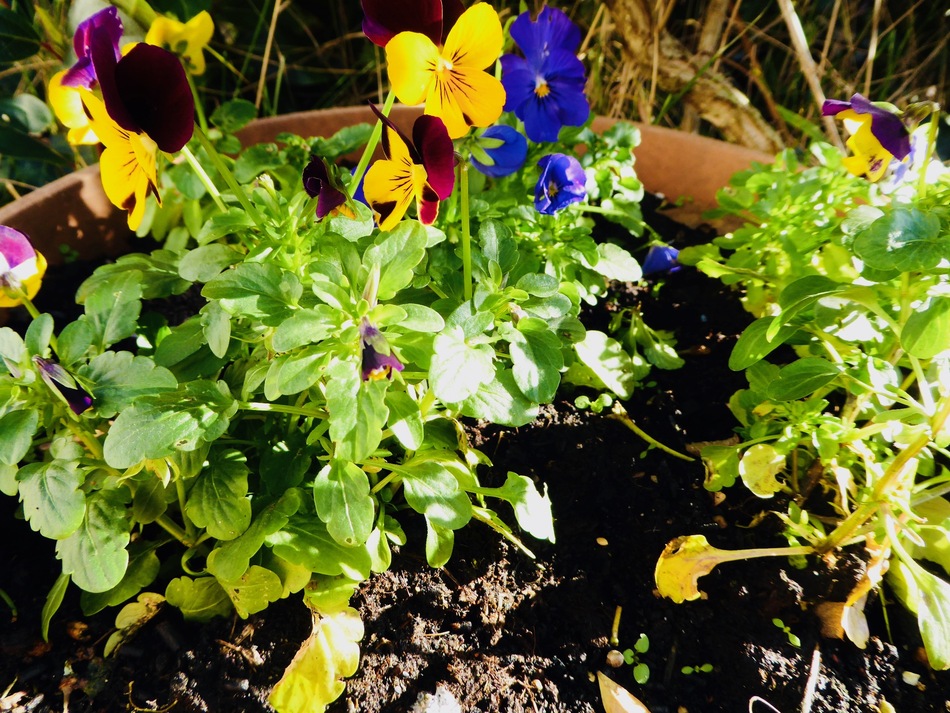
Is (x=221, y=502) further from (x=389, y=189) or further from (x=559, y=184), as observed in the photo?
(x=559, y=184)

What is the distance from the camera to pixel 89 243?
52.1 inches

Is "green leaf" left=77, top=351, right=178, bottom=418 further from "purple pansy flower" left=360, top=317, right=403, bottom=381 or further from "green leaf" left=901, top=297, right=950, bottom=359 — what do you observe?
"green leaf" left=901, top=297, right=950, bottom=359

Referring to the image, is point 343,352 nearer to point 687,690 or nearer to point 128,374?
point 128,374

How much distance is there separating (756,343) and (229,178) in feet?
2.10

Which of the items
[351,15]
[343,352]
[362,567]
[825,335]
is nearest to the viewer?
[343,352]

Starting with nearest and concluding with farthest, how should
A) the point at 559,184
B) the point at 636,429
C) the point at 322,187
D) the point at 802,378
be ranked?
the point at 322,187
the point at 802,378
the point at 559,184
the point at 636,429

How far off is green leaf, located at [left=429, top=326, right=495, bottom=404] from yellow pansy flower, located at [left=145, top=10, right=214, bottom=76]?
82cm

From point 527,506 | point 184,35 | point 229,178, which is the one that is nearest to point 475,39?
point 229,178

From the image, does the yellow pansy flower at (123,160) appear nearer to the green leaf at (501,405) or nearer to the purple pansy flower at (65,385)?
the purple pansy flower at (65,385)

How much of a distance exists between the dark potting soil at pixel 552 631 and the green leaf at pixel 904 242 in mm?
412

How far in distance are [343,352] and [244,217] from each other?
21cm

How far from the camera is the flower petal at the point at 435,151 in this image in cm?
67

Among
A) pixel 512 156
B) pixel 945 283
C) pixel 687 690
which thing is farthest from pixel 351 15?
pixel 687 690

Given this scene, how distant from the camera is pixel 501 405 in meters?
0.79
